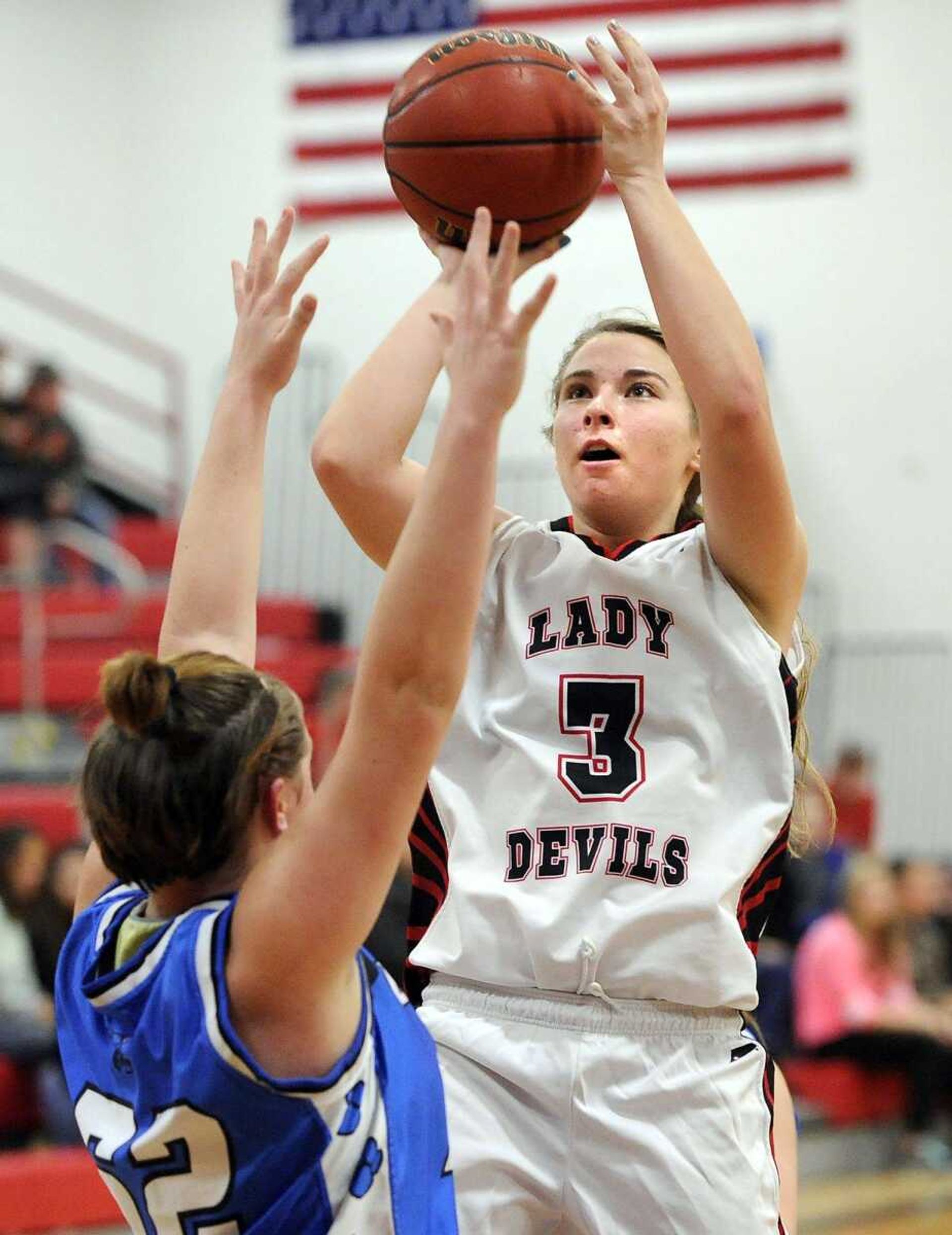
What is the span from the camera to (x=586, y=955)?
2436 mm

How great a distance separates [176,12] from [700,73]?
469cm

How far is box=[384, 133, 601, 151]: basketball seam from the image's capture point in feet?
8.17

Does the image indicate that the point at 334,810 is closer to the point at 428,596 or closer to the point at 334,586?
the point at 428,596

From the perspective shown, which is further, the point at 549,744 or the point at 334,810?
the point at 549,744

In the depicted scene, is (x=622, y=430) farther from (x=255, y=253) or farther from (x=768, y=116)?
(x=768, y=116)

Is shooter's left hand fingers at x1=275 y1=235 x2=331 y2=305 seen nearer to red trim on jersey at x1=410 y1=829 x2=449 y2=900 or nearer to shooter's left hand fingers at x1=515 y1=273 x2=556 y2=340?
shooter's left hand fingers at x1=515 y1=273 x2=556 y2=340

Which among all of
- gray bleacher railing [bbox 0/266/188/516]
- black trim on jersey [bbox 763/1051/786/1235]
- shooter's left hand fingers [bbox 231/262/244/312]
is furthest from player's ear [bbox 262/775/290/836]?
gray bleacher railing [bbox 0/266/188/516]

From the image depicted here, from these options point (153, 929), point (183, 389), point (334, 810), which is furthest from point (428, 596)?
point (183, 389)

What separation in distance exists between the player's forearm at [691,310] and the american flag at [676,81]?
23.4 ft

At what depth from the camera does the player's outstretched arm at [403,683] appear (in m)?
1.81

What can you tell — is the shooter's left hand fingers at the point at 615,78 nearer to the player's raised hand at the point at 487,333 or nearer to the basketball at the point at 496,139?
the basketball at the point at 496,139

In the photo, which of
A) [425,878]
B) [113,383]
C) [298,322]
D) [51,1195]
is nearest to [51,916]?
[51,1195]

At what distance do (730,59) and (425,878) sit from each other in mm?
7885

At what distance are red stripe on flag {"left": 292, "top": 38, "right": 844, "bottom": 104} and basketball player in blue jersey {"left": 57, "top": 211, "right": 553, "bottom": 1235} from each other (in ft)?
26.5
